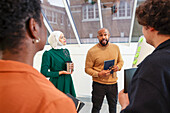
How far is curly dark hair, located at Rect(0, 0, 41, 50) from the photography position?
0.49m

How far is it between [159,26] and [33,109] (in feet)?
2.59

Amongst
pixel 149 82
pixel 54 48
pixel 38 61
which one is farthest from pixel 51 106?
pixel 38 61

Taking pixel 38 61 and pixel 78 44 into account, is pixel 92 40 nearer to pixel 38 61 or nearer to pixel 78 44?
pixel 78 44

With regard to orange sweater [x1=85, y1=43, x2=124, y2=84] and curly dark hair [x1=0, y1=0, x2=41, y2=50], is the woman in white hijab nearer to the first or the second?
orange sweater [x1=85, y1=43, x2=124, y2=84]

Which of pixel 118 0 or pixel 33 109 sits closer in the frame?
pixel 33 109

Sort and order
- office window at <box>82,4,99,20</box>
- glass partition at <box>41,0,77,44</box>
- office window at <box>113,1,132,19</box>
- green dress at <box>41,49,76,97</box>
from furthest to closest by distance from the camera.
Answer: glass partition at <box>41,0,77,44</box> < office window at <box>82,4,99,20</box> < office window at <box>113,1,132,19</box> < green dress at <box>41,49,76,97</box>

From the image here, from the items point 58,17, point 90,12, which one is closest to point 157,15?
point 90,12

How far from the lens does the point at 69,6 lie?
158 inches

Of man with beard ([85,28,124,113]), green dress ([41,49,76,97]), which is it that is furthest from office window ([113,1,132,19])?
green dress ([41,49,76,97])

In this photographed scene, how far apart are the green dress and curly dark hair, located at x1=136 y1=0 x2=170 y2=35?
5.14 ft

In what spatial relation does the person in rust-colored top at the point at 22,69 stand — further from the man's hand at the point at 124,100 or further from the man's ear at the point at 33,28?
the man's hand at the point at 124,100

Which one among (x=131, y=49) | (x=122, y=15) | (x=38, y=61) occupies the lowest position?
(x=38, y=61)

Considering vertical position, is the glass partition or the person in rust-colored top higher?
the glass partition

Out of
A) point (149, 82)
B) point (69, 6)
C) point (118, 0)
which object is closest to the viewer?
point (149, 82)
